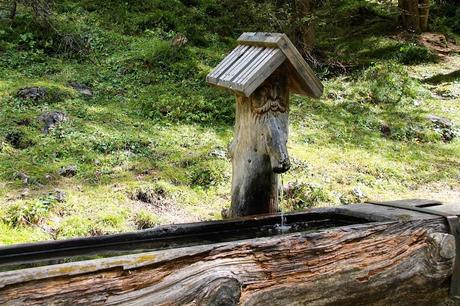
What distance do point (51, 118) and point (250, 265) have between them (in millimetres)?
6314

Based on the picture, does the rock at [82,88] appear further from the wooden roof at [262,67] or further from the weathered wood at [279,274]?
the weathered wood at [279,274]

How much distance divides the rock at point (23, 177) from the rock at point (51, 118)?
148cm

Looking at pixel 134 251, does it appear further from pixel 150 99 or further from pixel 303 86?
pixel 150 99

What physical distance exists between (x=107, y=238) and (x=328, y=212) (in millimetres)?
1678

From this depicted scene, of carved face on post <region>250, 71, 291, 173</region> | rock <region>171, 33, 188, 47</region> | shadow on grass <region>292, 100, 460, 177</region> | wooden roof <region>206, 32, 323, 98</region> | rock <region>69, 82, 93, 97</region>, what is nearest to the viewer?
wooden roof <region>206, 32, 323, 98</region>

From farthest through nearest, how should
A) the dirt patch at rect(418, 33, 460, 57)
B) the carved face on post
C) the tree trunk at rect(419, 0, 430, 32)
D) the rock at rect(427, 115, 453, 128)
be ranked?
the tree trunk at rect(419, 0, 430, 32)
the dirt patch at rect(418, 33, 460, 57)
the rock at rect(427, 115, 453, 128)
the carved face on post

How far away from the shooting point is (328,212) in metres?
3.87

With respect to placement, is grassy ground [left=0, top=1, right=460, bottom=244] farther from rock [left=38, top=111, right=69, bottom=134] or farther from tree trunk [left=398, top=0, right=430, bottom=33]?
tree trunk [left=398, top=0, right=430, bottom=33]

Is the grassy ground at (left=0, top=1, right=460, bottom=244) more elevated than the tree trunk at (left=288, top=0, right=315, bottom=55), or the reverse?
the tree trunk at (left=288, top=0, right=315, bottom=55)

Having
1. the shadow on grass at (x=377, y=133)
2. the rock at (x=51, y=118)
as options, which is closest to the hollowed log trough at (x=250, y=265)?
the shadow on grass at (x=377, y=133)

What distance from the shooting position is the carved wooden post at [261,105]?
3.51m

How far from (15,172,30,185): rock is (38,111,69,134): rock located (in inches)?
58.3

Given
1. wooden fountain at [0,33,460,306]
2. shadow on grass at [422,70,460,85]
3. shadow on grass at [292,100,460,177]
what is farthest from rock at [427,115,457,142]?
wooden fountain at [0,33,460,306]

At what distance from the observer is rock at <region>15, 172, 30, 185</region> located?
6242 millimetres
